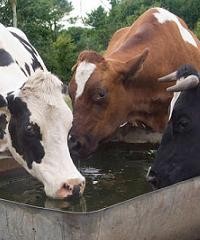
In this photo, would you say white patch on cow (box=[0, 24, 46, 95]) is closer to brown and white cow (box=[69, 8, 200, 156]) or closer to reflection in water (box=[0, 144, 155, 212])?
brown and white cow (box=[69, 8, 200, 156])

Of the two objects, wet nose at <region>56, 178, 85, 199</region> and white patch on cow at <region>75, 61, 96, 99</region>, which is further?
white patch on cow at <region>75, 61, 96, 99</region>

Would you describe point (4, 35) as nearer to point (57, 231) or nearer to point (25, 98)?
point (25, 98)

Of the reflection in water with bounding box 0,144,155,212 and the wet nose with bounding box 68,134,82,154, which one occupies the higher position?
the wet nose with bounding box 68,134,82,154

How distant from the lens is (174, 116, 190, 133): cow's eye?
4.55 meters

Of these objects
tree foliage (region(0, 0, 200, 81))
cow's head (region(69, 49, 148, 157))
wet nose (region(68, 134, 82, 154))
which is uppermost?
cow's head (region(69, 49, 148, 157))

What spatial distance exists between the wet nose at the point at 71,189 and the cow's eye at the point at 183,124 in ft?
3.13

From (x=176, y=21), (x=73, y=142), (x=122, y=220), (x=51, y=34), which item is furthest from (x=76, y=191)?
(x=51, y=34)

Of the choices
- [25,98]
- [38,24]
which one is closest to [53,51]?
[38,24]

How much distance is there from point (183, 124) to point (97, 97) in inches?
48.8

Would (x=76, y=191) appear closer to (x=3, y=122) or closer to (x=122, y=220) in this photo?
(x=122, y=220)

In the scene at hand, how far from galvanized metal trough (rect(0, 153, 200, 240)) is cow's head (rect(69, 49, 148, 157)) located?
6.32ft

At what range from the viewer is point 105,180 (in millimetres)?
5875

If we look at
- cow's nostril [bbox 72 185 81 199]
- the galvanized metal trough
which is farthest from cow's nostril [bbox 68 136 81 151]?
the galvanized metal trough

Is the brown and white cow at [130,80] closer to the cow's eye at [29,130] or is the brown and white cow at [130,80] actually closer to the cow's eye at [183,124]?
the cow's eye at [29,130]
